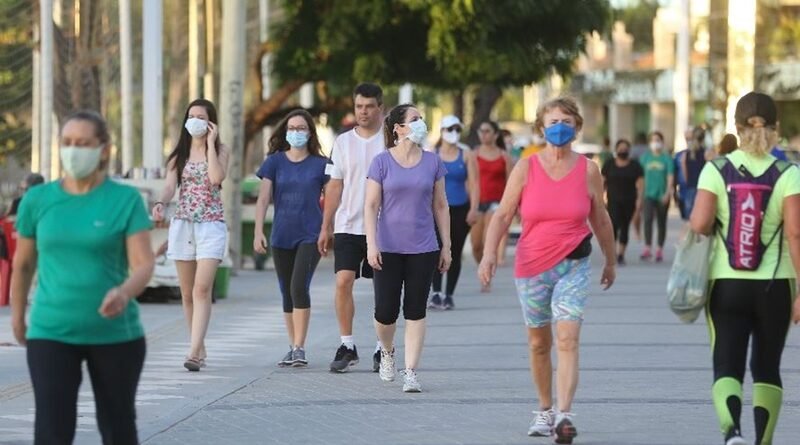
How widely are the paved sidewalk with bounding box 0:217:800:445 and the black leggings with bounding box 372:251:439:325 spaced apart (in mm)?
512

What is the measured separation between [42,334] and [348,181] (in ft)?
18.8

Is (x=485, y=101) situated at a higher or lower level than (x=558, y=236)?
higher

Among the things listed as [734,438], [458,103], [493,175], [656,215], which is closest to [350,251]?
[734,438]

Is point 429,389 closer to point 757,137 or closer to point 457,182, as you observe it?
point 757,137

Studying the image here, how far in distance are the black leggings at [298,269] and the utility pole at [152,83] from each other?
13254 mm

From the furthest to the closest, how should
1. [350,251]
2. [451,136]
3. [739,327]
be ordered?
[451,136]
[350,251]
[739,327]

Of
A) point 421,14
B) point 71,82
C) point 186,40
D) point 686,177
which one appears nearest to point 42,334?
point 686,177

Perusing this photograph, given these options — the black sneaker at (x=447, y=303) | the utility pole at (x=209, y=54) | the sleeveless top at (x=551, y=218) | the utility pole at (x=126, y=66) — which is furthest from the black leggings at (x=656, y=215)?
the sleeveless top at (x=551, y=218)

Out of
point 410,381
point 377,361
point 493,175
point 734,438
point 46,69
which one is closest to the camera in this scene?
point 734,438

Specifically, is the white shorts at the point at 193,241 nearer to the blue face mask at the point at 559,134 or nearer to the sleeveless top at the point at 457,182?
the blue face mask at the point at 559,134

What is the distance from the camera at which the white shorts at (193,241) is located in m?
12.6

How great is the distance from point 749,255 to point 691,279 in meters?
0.27

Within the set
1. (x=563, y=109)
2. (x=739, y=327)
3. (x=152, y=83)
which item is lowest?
(x=739, y=327)

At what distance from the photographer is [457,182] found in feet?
59.7
